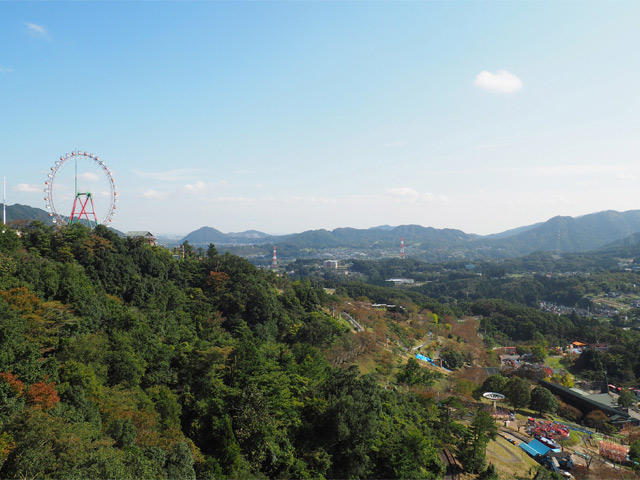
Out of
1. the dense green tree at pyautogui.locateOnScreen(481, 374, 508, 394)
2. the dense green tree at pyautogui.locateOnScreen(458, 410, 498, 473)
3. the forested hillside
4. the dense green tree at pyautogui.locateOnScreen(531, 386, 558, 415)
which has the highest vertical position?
→ the forested hillside

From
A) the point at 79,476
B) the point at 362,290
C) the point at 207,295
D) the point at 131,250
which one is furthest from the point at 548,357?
the point at 79,476

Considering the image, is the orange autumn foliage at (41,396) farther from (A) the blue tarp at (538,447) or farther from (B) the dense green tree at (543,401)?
(B) the dense green tree at (543,401)

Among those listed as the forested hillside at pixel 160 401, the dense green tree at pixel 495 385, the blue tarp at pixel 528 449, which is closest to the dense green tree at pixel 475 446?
the forested hillside at pixel 160 401

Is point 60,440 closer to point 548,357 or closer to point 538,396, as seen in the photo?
point 538,396

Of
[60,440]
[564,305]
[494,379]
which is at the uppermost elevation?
[60,440]

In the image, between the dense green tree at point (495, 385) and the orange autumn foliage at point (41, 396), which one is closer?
the orange autumn foliage at point (41, 396)

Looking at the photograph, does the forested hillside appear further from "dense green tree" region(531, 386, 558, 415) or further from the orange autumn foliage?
"dense green tree" region(531, 386, 558, 415)

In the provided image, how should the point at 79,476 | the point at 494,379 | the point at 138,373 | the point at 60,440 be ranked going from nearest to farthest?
1. the point at 79,476
2. the point at 60,440
3. the point at 138,373
4. the point at 494,379

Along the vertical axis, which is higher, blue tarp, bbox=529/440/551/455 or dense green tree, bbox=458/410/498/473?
dense green tree, bbox=458/410/498/473

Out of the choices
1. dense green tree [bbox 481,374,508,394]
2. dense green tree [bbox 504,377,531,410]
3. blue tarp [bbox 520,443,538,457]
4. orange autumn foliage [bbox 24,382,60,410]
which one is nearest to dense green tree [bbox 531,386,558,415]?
dense green tree [bbox 504,377,531,410]
